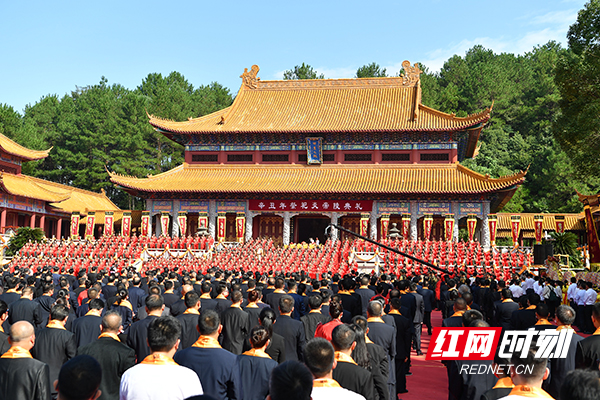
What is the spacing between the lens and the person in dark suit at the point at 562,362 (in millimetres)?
5637

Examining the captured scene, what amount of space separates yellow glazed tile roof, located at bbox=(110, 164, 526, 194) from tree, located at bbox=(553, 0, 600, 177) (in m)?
10.7

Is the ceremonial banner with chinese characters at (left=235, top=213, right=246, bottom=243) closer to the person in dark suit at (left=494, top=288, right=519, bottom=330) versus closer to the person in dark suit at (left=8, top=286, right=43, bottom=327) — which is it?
the person in dark suit at (left=494, top=288, right=519, bottom=330)

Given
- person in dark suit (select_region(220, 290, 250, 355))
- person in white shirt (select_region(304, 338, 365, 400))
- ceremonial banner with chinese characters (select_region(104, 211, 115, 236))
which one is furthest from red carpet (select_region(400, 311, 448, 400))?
ceremonial banner with chinese characters (select_region(104, 211, 115, 236))

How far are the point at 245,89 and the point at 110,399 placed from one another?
36.2m

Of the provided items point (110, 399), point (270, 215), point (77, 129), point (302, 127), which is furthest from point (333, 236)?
point (77, 129)

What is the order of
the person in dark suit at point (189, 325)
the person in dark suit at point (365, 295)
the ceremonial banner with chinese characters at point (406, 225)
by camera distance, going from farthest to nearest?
1. the ceremonial banner with chinese characters at point (406, 225)
2. the person in dark suit at point (365, 295)
3. the person in dark suit at point (189, 325)

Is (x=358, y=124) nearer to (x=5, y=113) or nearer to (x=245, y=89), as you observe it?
(x=245, y=89)

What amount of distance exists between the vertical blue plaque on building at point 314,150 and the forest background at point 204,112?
18.3 m

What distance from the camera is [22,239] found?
29703 mm

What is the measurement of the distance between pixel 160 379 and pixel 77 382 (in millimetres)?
781

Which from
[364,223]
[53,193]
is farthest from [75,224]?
[364,223]

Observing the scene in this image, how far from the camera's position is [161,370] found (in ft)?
11.9

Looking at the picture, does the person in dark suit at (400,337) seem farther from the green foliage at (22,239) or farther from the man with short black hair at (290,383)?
the green foliage at (22,239)

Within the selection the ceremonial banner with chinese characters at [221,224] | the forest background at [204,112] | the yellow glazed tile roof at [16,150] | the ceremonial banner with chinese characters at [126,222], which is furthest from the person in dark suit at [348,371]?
the forest background at [204,112]
